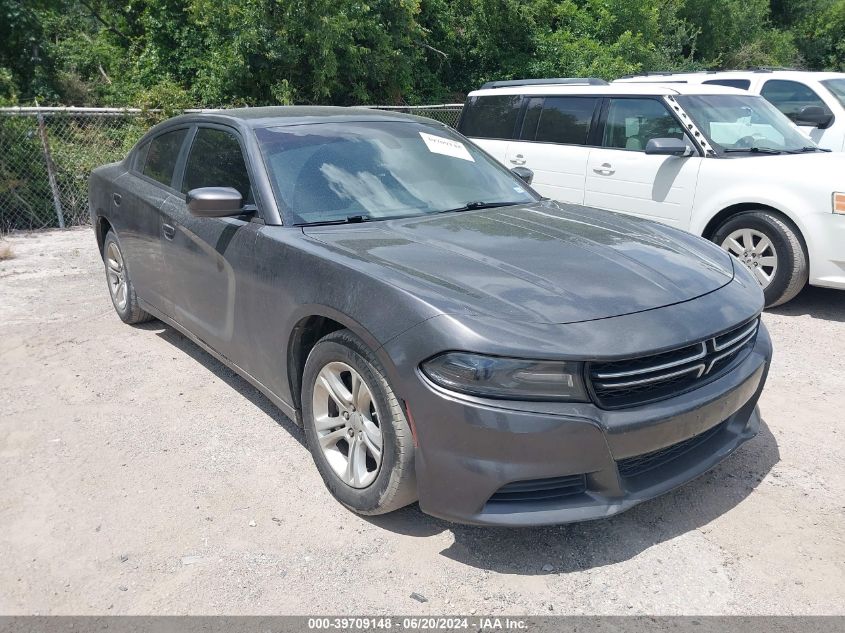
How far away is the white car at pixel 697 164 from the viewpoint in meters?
5.62

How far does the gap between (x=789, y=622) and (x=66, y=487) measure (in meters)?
3.05

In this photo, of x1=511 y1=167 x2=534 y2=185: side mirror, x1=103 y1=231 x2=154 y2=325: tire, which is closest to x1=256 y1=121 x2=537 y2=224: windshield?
x1=511 y1=167 x2=534 y2=185: side mirror

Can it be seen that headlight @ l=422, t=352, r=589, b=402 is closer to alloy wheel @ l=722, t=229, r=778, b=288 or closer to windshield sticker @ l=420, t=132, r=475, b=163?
windshield sticker @ l=420, t=132, r=475, b=163

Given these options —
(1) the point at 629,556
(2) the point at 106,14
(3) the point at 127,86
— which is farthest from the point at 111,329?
(2) the point at 106,14

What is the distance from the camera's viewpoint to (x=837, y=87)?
8977mm

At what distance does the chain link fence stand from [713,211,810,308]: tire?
27.1 ft

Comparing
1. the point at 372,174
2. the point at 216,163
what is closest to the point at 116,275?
the point at 216,163

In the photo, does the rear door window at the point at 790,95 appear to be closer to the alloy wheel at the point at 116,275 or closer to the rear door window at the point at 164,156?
the rear door window at the point at 164,156

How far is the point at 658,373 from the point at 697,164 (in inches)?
167

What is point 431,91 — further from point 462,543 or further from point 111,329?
point 462,543

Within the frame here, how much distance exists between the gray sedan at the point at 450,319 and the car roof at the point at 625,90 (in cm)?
311

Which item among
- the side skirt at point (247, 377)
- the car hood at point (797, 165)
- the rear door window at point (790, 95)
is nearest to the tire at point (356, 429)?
the side skirt at point (247, 377)

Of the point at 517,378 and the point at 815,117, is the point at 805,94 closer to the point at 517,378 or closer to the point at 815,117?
the point at 815,117

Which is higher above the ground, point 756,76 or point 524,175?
point 756,76
